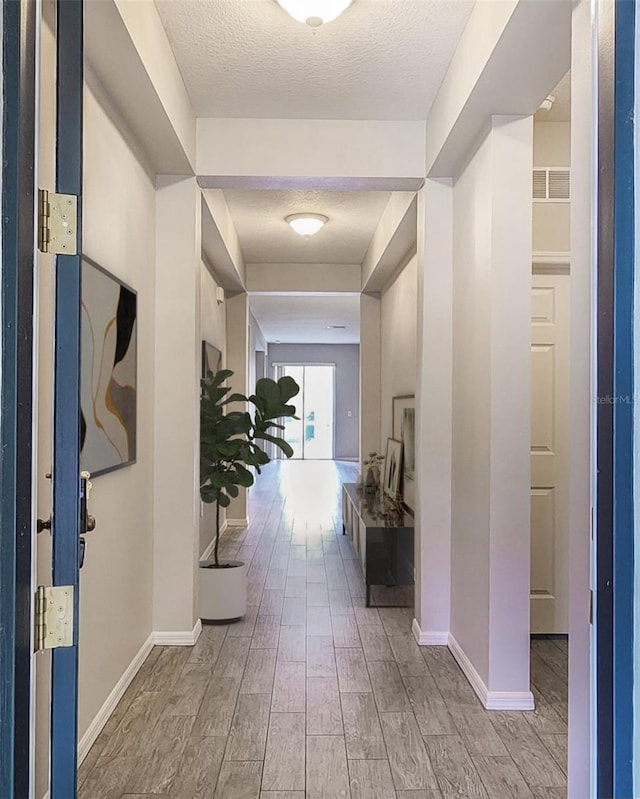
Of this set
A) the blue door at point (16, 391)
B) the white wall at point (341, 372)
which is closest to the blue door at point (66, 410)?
the blue door at point (16, 391)

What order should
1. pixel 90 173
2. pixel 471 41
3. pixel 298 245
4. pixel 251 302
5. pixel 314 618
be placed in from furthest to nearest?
1. pixel 251 302
2. pixel 298 245
3. pixel 314 618
4. pixel 471 41
5. pixel 90 173

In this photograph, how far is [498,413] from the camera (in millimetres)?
2820

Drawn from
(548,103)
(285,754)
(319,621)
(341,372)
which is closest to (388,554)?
(319,621)

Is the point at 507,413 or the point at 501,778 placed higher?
the point at 507,413

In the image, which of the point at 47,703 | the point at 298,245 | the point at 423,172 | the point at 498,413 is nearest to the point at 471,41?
the point at 423,172

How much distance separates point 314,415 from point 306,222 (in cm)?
1084

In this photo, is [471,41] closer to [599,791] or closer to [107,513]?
[107,513]

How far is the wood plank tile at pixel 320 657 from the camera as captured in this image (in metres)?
3.20

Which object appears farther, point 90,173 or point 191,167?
point 191,167

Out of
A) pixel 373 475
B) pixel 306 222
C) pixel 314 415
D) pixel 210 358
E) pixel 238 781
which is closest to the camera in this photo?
pixel 238 781

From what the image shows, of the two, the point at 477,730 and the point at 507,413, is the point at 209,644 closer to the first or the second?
the point at 477,730

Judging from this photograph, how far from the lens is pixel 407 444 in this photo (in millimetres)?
5188

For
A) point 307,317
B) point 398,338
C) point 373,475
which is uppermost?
point 307,317

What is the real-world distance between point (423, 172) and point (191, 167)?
124 centimetres
